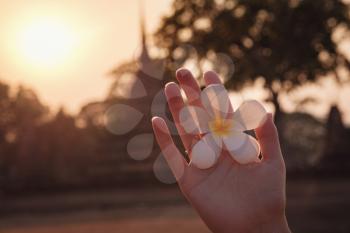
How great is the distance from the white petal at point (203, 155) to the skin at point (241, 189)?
47mm

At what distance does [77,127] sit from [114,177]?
600 centimetres

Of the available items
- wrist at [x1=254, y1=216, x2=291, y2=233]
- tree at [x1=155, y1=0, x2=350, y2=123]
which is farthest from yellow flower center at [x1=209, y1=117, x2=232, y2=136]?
tree at [x1=155, y1=0, x2=350, y2=123]

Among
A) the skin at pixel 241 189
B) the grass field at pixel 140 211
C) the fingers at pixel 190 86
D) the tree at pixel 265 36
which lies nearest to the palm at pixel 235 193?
the skin at pixel 241 189

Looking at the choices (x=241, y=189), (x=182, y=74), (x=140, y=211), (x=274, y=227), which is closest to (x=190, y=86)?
(x=182, y=74)

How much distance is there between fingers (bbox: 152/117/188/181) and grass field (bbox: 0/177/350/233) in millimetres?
11237

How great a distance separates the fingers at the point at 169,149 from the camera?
207 centimetres

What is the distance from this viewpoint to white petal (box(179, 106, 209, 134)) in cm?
198

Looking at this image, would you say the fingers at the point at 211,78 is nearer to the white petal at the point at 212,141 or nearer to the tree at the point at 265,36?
the white petal at the point at 212,141

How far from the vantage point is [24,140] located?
25.3 m

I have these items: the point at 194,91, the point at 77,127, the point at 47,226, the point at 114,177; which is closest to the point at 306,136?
the point at 77,127

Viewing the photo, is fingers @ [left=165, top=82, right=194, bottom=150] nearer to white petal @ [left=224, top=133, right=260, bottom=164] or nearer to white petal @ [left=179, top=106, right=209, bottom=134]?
white petal @ [left=179, top=106, right=209, bottom=134]

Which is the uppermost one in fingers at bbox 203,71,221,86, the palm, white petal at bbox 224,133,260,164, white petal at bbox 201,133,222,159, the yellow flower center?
fingers at bbox 203,71,221,86

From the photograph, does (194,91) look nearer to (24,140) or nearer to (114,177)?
(114,177)

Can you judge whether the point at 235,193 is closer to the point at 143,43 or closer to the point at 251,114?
the point at 251,114
